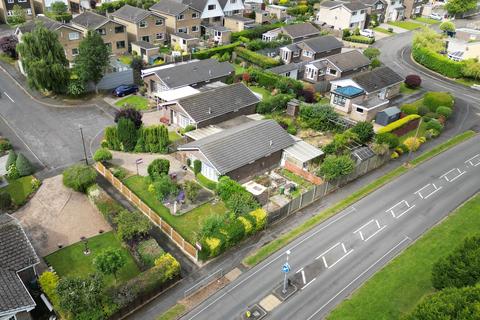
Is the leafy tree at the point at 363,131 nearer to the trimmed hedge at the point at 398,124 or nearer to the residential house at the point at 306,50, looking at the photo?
the trimmed hedge at the point at 398,124

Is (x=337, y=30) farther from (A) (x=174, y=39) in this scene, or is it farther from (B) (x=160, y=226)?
(B) (x=160, y=226)

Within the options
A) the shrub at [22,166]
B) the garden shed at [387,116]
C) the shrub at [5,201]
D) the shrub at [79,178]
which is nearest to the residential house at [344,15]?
the garden shed at [387,116]

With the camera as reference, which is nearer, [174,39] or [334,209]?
[334,209]

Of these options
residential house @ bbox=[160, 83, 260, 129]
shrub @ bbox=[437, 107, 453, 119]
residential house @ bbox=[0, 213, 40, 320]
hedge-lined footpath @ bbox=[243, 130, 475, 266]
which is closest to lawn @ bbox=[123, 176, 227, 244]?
hedge-lined footpath @ bbox=[243, 130, 475, 266]

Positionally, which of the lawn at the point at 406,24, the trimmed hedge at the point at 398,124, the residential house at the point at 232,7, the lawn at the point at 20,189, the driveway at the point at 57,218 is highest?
the residential house at the point at 232,7

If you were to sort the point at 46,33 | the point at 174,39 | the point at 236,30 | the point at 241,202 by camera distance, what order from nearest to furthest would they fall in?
the point at 241,202 < the point at 46,33 < the point at 174,39 < the point at 236,30

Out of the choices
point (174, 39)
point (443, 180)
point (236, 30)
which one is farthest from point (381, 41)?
point (443, 180)

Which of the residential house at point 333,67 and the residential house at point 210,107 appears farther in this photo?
the residential house at point 333,67
